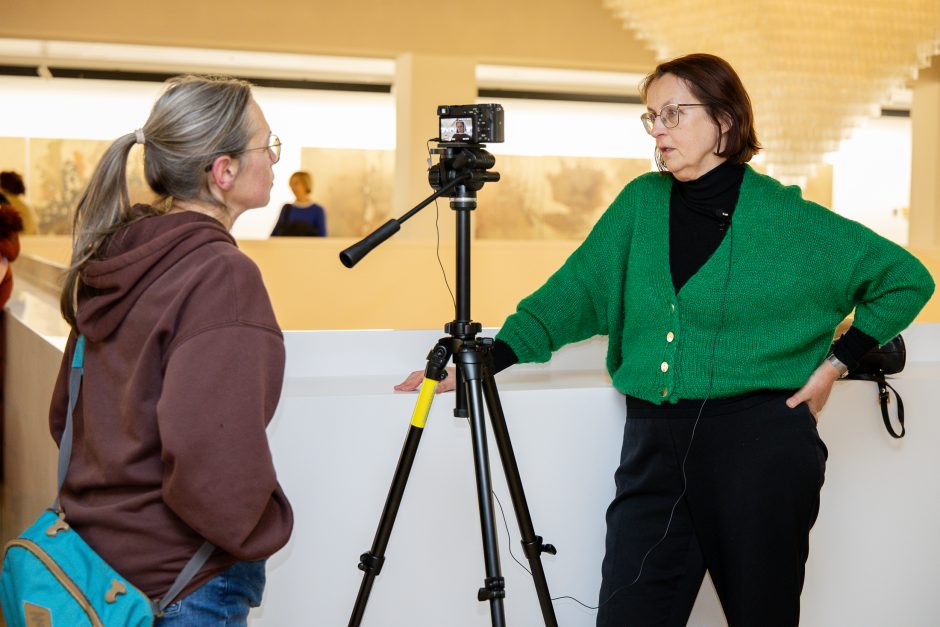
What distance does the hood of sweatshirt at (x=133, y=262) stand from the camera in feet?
4.22

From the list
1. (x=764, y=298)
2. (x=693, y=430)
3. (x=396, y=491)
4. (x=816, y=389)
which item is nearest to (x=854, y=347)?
(x=816, y=389)

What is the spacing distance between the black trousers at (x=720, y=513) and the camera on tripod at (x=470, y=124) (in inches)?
24.5

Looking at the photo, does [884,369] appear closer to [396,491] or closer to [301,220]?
[396,491]

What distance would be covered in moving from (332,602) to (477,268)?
6101 millimetres

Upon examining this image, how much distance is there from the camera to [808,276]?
193 centimetres

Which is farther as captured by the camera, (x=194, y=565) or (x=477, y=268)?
Result: (x=477, y=268)

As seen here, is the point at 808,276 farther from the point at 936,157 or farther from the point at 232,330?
the point at 936,157

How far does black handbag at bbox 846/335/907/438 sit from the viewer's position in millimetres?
2443

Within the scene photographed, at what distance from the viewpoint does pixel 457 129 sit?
1828mm

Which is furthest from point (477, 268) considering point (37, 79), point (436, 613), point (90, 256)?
point (90, 256)

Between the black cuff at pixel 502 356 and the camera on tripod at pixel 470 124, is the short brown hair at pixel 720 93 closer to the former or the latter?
the camera on tripod at pixel 470 124

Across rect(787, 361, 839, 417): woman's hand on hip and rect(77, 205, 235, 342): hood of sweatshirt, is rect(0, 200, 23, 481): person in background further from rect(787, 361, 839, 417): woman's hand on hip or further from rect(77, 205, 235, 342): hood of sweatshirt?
rect(787, 361, 839, 417): woman's hand on hip

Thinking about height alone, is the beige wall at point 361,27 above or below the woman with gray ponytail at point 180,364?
above

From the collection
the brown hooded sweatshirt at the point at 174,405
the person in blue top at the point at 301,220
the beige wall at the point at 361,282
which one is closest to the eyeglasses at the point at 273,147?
the brown hooded sweatshirt at the point at 174,405
